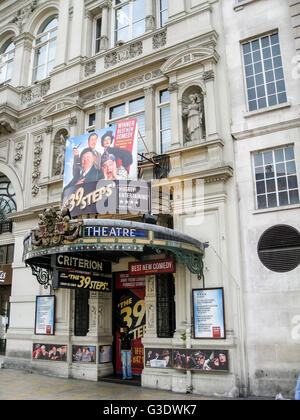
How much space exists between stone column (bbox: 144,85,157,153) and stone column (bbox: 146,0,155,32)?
2576 millimetres

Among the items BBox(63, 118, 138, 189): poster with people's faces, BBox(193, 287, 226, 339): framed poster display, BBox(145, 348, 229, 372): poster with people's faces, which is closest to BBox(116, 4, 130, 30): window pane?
BBox(63, 118, 138, 189): poster with people's faces

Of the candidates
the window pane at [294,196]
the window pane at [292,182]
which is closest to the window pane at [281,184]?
the window pane at [292,182]

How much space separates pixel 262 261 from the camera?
10.9 metres

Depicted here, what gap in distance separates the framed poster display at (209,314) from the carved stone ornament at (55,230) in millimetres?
3960

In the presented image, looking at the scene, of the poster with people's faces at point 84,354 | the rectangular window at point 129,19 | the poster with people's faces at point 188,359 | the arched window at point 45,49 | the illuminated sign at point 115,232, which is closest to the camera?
the illuminated sign at point 115,232

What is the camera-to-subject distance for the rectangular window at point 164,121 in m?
13.9

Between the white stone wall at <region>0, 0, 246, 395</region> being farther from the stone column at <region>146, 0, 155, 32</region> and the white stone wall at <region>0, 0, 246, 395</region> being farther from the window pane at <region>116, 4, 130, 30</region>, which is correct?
the window pane at <region>116, 4, 130, 30</region>

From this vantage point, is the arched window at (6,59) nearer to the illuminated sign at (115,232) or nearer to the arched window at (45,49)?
the arched window at (45,49)

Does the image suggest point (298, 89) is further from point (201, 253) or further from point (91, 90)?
point (91, 90)

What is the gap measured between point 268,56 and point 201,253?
256 inches

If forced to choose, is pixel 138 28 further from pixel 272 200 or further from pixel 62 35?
pixel 272 200

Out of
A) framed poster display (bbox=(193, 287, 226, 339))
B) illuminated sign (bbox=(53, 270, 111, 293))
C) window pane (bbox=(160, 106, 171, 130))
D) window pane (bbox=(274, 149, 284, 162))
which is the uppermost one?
window pane (bbox=(160, 106, 171, 130))

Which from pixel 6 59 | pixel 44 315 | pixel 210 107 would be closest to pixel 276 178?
pixel 210 107

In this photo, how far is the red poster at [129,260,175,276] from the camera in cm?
1173
